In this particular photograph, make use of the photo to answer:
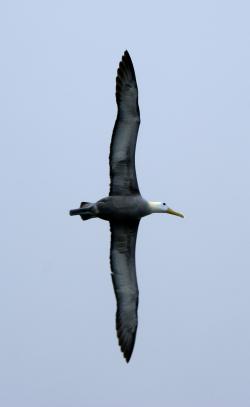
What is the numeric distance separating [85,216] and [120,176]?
4.91 feet

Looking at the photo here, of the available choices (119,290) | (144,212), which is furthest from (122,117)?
(119,290)

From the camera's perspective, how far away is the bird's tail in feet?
105

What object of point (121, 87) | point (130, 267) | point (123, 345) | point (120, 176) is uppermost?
point (121, 87)

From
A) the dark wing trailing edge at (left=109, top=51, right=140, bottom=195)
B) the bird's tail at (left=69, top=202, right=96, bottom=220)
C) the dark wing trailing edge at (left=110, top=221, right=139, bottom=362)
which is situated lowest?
the dark wing trailing edge at (left=110, top=221, right=139, bottom=362)

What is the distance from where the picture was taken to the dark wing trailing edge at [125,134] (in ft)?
103

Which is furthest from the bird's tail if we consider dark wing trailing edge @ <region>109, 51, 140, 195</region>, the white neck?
the white neck

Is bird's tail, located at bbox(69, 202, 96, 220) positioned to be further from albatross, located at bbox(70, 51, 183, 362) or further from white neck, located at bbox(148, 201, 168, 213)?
white neck, located at bbox(148, 201, 168, 213)

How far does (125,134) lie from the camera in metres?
31.7

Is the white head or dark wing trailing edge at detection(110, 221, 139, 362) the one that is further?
dark wing trailing edge at detection(110, 221, 139, 362)

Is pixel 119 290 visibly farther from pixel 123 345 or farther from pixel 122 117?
pixel 122 117

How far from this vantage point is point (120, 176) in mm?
32000

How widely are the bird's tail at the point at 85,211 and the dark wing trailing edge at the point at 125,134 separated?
74 centimetres

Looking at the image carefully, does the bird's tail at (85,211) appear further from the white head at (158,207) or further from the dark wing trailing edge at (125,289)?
the white head at (158,207)

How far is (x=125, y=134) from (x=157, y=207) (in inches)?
96.2
